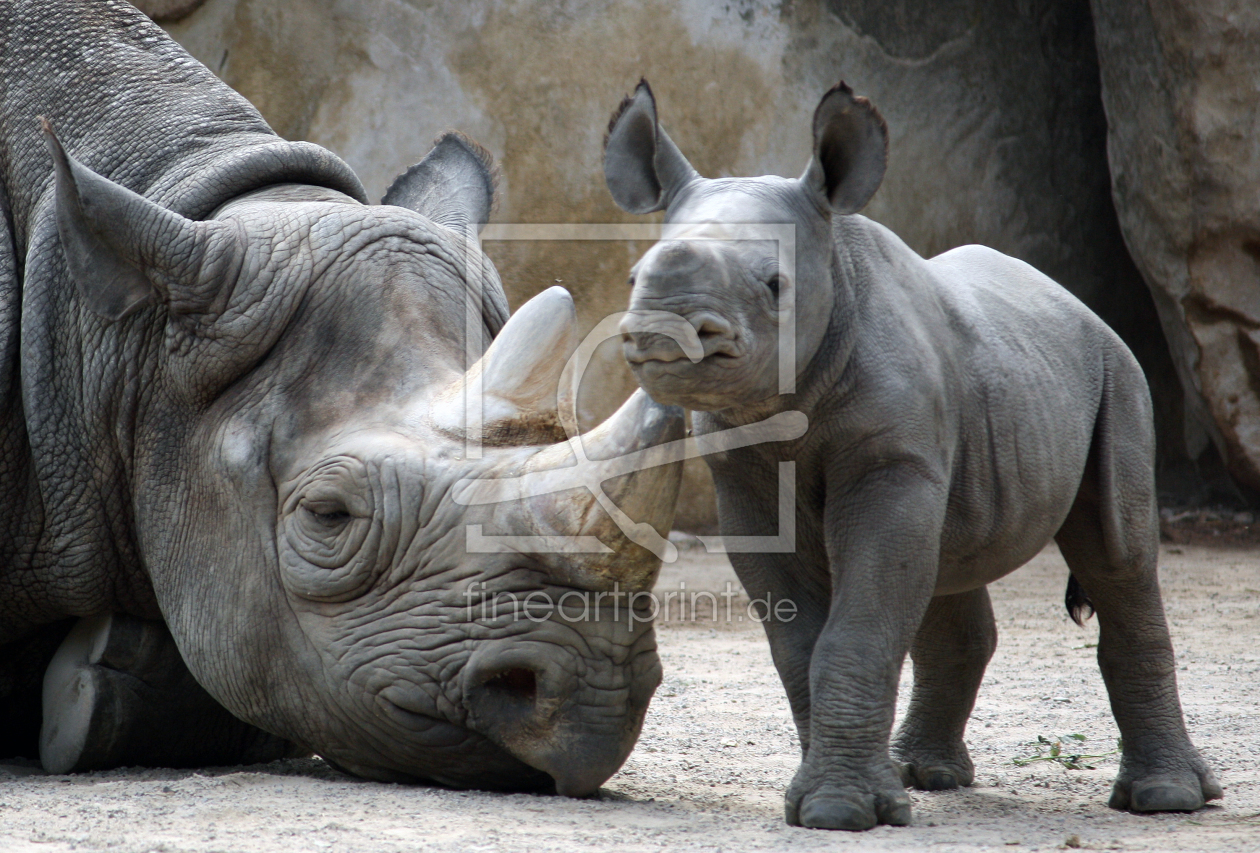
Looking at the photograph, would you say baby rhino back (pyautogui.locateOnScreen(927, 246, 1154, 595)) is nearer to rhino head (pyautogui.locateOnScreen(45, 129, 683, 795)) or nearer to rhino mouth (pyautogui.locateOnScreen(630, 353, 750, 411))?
rhino mouth (pyautogui.locateOnScreen(630, 353, 750, 411))

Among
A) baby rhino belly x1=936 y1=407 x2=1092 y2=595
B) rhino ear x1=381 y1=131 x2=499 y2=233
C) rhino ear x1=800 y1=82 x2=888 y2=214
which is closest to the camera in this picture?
rhino ear x1=800 y1=82 x2=888 y2=214

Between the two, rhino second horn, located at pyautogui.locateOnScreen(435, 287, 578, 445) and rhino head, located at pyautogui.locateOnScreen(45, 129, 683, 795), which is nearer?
rhino head, located at pyautogui.locateOnScreen(45, 129, 683, 795)

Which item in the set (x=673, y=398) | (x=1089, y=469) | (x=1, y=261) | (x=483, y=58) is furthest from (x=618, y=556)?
(x=483, y=58)

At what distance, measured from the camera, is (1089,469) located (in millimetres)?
3854

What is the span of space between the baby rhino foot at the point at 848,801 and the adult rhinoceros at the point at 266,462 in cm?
38

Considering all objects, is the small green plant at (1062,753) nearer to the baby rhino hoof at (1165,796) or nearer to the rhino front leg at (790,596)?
the baby rhino hoof at (1165,796)

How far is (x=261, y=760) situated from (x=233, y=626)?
750 mm

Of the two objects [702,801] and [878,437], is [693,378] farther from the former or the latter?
[702,801]

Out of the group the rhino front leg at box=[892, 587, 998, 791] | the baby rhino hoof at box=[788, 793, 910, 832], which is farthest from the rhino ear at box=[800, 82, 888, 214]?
the rhino front leg at box=[892, 587, 998, 791]

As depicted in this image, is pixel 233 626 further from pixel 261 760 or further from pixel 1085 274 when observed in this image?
pixel 1085 274

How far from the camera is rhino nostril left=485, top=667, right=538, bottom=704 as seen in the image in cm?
321

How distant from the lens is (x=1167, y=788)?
3.63 metres

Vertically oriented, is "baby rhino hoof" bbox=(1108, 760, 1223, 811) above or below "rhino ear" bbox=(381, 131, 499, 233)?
below

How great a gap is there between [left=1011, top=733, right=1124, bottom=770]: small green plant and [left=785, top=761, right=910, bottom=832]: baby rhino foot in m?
1.28
